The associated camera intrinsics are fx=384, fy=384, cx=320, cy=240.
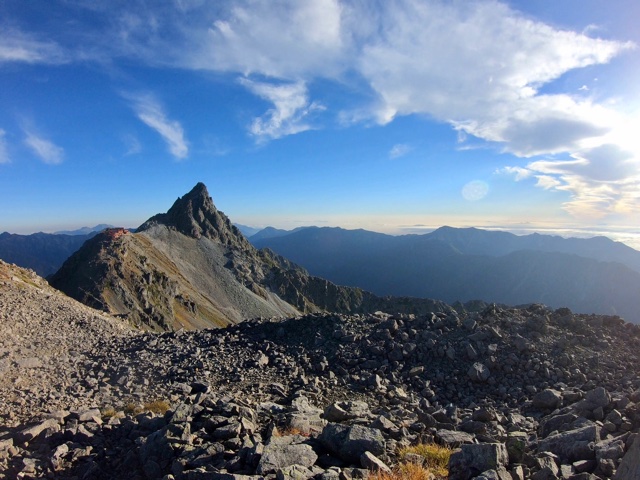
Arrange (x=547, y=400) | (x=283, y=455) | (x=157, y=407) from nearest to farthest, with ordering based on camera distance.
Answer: (x=283, y=455)
(x=157, y=407)
(x=547, y=400)

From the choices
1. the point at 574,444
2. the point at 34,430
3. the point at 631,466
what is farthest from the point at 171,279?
the point at 631,466

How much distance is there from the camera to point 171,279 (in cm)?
12544

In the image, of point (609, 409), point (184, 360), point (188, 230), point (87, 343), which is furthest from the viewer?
point (188, 230)

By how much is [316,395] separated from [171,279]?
12118cm

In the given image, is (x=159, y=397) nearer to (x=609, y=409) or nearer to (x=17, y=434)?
(x=17, y=434)

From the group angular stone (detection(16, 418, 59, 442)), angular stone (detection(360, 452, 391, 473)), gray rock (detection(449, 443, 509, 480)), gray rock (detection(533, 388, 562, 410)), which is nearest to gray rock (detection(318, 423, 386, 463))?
angular stone (detection(360, 452, 391, 473))

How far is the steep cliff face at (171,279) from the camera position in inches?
4077

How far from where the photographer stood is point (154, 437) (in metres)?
9.38

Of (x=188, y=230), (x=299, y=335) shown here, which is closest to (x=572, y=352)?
(x=299, y=335)

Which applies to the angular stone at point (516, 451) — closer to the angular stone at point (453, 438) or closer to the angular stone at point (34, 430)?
the angular stone at point (453, 438)

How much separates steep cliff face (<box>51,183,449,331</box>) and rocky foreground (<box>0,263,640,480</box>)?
7770 centimetres

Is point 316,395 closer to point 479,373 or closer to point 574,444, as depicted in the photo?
point 479,373

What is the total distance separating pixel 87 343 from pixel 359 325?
13.9m

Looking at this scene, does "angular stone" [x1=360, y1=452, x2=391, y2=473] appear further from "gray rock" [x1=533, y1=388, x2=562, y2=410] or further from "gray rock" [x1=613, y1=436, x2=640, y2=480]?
"gray rock" [x1=533, y1=388, x2=562, y2=410]
